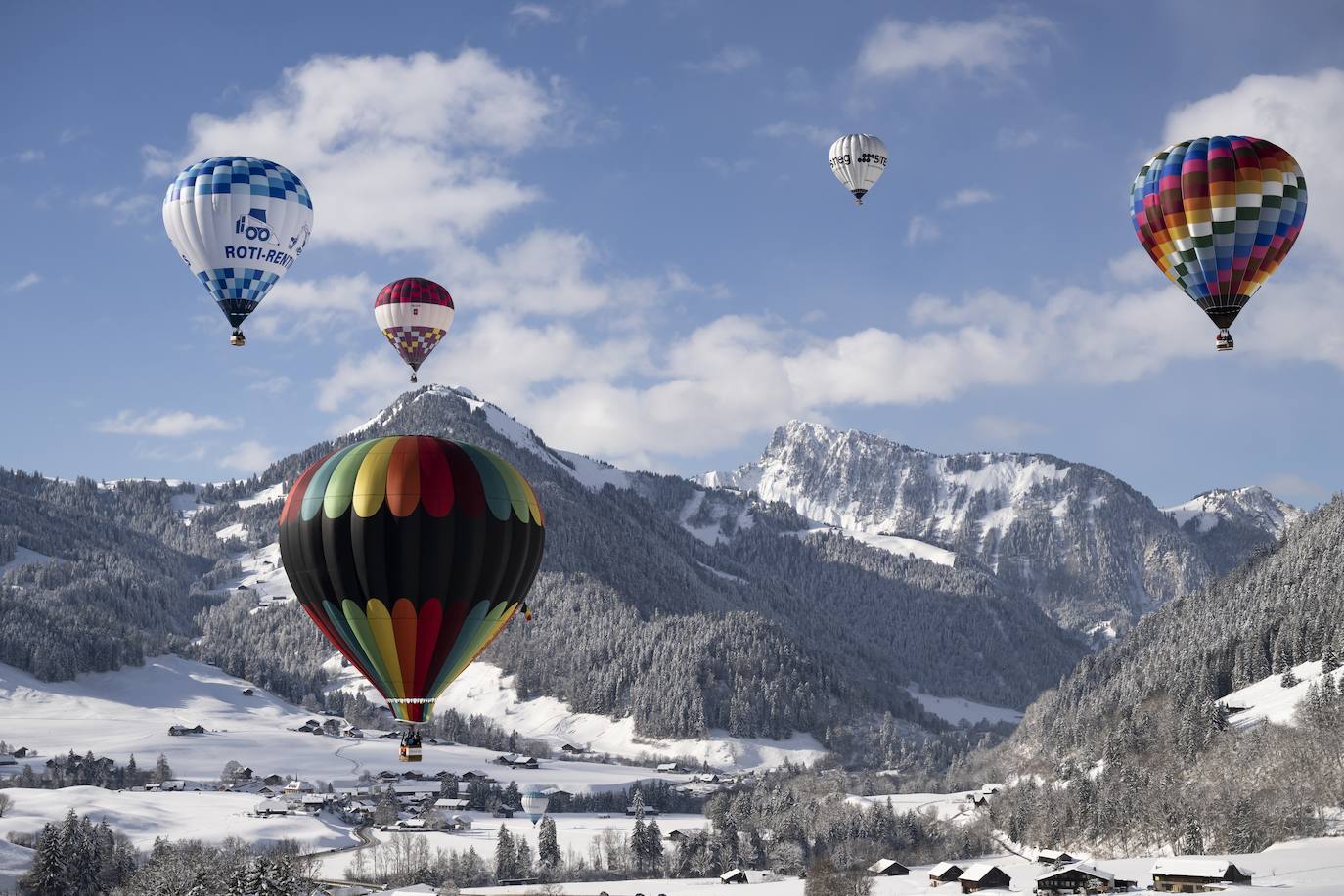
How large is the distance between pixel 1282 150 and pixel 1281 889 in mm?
42357

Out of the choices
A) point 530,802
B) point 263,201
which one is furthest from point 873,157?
point 530,802

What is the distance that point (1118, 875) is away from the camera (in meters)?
109

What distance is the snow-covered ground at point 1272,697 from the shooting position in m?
166

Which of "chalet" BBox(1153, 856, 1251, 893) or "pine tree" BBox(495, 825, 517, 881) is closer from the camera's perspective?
"chalet" BBox(1153, 856, 1251, 893)

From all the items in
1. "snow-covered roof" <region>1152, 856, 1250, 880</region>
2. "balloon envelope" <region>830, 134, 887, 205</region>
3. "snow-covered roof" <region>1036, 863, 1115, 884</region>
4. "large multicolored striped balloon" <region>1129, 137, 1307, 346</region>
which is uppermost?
"balloon envelope" <region>830, 134, 887, 205</region>

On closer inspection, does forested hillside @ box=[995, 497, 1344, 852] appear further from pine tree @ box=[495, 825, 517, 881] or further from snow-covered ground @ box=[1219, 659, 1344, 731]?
pine tree @ box=[495, 825, 517, 881]

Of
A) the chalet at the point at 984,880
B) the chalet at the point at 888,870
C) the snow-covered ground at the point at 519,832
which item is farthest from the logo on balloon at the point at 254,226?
the chalet at the point at 888,870

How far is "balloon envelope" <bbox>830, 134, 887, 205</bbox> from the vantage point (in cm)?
11469

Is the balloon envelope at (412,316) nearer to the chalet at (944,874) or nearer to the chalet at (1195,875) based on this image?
the chalet at (944,874)

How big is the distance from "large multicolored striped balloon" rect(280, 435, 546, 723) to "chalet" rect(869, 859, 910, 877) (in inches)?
3082

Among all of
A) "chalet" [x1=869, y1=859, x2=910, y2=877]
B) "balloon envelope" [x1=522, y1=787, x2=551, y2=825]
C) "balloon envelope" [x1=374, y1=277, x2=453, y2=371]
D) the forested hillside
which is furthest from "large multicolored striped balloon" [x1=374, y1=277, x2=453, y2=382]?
"balloon envelope" [x1=522, y1=787, x2=551, y2=825]

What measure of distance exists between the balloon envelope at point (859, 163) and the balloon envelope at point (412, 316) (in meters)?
31.7

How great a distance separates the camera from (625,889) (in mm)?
128375

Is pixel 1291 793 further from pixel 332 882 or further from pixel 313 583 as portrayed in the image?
pixel 313 583
